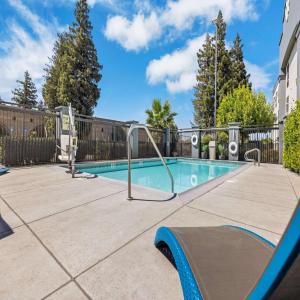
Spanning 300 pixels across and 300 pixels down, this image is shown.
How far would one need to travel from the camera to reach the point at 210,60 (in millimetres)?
22812

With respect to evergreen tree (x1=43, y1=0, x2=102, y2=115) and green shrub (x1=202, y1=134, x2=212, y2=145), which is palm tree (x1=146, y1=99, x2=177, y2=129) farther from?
evergreen tree (x1=43, y1=0, x2=102, y2=115)

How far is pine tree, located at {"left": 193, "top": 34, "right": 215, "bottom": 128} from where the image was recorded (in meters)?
22.5

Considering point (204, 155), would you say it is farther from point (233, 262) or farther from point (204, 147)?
point (233, 262)

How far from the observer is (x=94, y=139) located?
10.5 m

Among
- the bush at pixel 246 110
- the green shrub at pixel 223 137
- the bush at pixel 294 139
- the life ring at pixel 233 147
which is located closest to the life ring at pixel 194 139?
the green shrub at pixel 223 137

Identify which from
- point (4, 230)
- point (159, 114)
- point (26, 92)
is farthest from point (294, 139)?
point (26, 92)

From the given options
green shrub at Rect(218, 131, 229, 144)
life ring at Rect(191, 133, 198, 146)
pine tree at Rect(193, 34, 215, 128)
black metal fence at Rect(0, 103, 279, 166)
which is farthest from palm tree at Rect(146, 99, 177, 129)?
pine tree at Rect(193, 34, 215, 128)

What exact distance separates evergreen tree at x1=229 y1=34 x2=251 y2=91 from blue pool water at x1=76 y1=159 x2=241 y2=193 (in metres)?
14.2

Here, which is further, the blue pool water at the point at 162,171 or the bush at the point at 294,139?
the blue pool water at the point at 162,171

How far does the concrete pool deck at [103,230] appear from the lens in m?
1.39

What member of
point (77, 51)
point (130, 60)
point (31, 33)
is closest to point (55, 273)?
point (31, 33)

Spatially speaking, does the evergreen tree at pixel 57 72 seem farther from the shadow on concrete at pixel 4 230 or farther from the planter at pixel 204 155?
the shadow on concrete at pixel 4 230

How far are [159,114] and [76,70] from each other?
825 centimetres

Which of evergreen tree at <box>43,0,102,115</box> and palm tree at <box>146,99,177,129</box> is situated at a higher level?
evergreen tree at <box>43,0,102,115</box>
